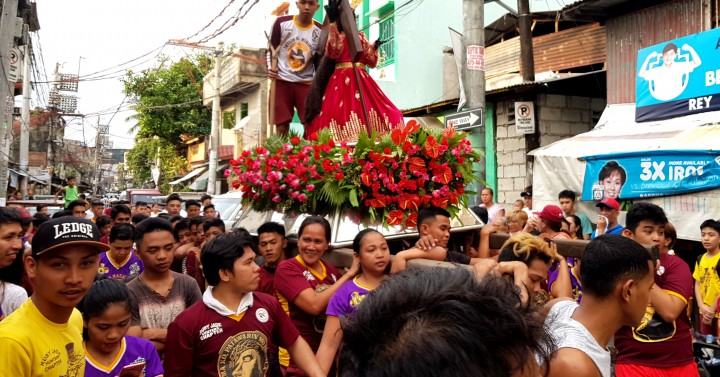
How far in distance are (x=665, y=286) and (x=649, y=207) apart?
1.75 ft

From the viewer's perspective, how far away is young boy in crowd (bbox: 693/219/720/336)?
254 inches

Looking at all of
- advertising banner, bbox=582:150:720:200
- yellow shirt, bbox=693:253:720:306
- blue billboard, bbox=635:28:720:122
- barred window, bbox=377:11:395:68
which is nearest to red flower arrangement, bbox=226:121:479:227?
yellow shirt, bbox=693:253:720:306

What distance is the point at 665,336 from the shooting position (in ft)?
12.8

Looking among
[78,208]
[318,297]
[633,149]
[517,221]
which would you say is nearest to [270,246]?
[318,297]

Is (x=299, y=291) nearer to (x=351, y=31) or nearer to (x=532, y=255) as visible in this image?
(x=532, y=255)

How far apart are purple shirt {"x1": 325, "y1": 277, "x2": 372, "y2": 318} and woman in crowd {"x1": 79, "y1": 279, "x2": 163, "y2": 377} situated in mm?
1047

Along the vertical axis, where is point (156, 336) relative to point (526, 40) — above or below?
below

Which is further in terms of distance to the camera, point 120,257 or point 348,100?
point 348,100

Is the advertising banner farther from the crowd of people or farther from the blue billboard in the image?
the crowd of people

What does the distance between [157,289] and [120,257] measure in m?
1.60

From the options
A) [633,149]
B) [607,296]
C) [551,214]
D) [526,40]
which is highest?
[526,40]

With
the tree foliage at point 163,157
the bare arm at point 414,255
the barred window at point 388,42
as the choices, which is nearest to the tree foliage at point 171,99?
the tree foliage at point 163,157

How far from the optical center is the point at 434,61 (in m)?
20.6

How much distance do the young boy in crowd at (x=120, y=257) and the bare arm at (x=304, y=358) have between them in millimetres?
2340
